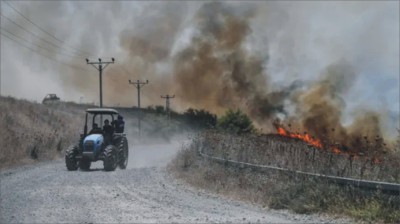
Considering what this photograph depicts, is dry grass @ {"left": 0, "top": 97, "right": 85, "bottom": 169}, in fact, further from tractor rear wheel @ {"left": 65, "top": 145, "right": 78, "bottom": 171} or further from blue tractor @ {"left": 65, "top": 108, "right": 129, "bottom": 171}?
blue tractor @ {"left": 65, "top": 108, "right": 129, "bottom": 171}

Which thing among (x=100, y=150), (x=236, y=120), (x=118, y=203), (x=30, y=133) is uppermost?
(x=236, y=120)

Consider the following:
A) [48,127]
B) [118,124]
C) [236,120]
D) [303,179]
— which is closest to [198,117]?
[236,120]

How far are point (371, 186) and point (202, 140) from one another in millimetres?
13049

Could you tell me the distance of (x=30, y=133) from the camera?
41531mm

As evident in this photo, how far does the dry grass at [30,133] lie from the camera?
30502mm

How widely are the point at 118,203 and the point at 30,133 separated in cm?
3025

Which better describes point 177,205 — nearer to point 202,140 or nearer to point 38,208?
point 38,208

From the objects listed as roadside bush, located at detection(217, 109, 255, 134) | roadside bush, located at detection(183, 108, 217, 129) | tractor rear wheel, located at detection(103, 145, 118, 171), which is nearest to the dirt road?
tractor rear wheel, located at detection(103, 145, 118, 171)

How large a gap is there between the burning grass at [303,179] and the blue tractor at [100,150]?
467 cm

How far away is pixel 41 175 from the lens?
2088 cm

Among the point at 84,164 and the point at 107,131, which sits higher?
the point at 107,131

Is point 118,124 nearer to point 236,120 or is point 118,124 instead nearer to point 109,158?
point 109,158

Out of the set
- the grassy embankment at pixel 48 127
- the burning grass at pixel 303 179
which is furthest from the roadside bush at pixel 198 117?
the burning grass at pixel 303 179

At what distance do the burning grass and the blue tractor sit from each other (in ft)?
15.3
